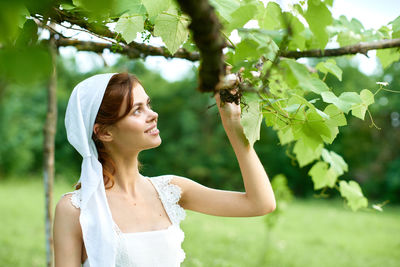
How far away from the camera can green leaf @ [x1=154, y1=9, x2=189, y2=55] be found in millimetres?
1146

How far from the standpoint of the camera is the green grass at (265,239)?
6270 mm

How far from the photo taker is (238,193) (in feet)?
5.47

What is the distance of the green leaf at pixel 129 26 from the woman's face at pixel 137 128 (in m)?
0.41

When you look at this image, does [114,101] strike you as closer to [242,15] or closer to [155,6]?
[155,6]

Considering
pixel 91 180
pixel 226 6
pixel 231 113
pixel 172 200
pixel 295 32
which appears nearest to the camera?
pixel 295 32

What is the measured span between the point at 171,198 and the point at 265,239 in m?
6.79

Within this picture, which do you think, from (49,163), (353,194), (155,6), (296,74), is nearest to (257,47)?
(296,74)

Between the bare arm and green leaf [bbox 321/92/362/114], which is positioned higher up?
green leaf [bbox 321/92/362/114]

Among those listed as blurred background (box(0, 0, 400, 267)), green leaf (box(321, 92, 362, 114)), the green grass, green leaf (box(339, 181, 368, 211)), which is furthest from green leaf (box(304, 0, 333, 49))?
blurred background (box(0, 0, 400, 267))

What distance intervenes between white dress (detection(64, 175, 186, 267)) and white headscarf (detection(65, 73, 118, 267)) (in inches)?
2.5

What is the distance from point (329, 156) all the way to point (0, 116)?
53.5ft

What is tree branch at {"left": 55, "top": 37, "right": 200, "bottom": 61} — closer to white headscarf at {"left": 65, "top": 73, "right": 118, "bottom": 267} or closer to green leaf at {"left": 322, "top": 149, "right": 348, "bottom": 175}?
white headscarf at {"left": 65, "top": 73, "right": 118, "bottom": 267}

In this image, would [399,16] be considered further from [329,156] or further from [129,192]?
[129,192]

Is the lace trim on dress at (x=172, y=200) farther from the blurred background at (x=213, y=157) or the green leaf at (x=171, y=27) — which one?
the blurred background at (x=213, y=157)
